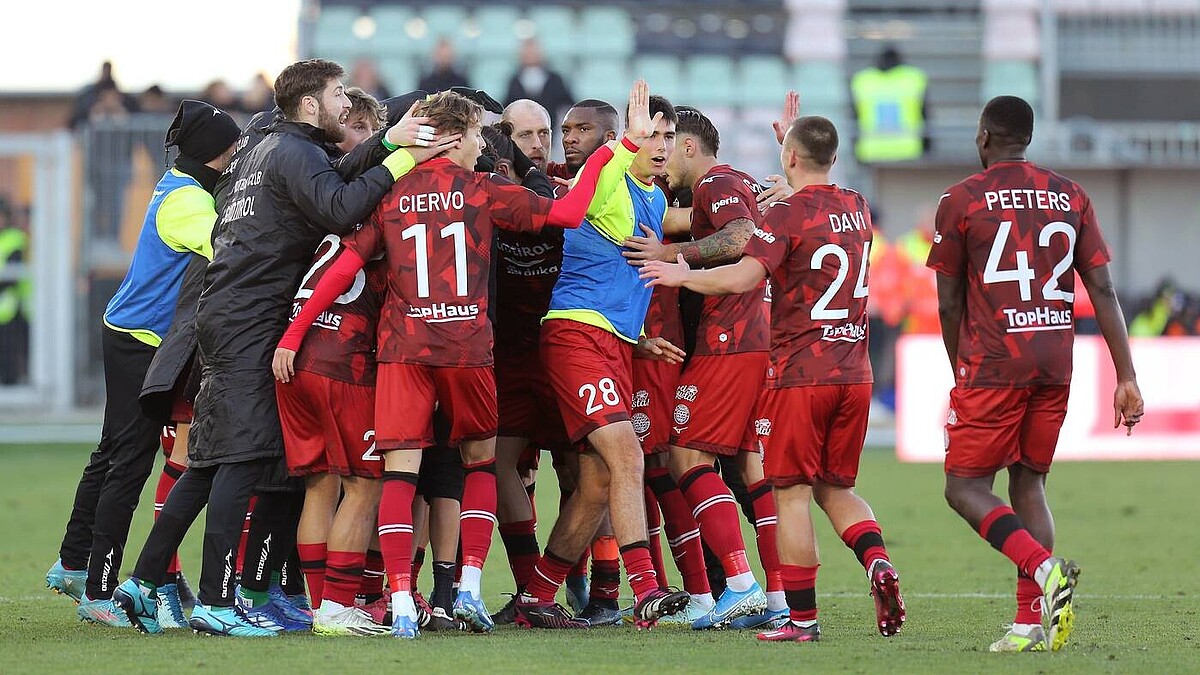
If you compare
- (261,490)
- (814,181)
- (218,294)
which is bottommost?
(261,490)

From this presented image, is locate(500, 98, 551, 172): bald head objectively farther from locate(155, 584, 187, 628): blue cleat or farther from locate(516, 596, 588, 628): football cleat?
locate(155, 584, 187, 628): blue cleat

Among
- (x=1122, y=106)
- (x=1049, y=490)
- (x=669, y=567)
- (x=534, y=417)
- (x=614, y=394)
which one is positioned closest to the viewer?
(x=614, y=394)

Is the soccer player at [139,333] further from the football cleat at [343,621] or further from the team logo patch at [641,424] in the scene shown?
the team logo patch at [641,424]

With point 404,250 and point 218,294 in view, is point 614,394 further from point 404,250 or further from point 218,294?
point 218,294

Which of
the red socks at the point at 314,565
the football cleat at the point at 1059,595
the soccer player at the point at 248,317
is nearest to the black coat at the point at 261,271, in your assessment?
the soccer player at the point at 248,317

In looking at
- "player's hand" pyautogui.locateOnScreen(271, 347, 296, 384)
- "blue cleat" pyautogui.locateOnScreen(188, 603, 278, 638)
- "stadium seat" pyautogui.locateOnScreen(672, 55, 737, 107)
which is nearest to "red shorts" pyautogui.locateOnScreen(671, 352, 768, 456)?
"player's hand" pyautogui.locateOnScreen(271, 347, 296, 384)

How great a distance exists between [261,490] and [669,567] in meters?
3.12

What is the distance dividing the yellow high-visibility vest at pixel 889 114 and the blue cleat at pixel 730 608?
15.9 metres

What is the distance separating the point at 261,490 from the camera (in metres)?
6.55

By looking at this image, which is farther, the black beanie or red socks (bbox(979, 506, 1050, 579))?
the black beanie

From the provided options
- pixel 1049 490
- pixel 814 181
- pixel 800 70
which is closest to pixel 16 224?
pixel 800 70

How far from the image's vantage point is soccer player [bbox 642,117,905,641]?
20.1ft

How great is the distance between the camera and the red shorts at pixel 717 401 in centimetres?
679

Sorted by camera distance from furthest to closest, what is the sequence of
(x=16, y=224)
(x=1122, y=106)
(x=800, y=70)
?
(x=1122, y=106) < (x=800, y=70) < (x=16, y=224)
